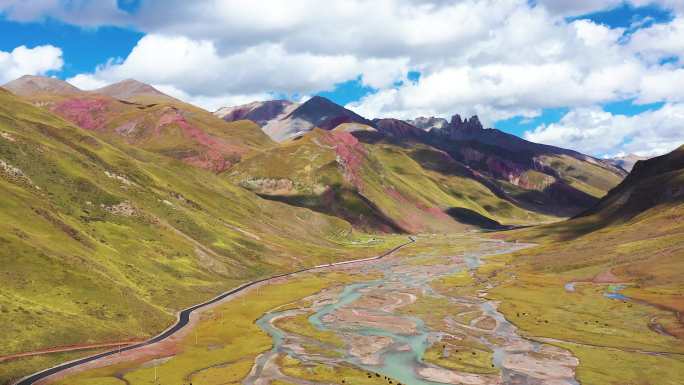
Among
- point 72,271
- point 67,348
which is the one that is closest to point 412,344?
point 67,348

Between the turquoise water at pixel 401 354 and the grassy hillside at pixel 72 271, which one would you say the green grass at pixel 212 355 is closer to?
the grassy hillside at pixel 72 271

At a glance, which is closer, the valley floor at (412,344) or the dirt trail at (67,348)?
the dirt trail at (67,348)

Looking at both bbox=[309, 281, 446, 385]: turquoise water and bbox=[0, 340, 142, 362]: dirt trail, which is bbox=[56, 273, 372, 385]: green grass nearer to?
bbox=[0, 340, 142, 362]: dirt trail

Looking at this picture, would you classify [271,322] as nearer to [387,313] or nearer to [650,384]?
[387,313]

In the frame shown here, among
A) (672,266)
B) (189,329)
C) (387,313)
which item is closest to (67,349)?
(189,329)

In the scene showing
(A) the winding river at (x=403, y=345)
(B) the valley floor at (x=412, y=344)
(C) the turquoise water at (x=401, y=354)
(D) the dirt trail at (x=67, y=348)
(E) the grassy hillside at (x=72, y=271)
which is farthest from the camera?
(E) the grassy hillside at (x=72, y=271)

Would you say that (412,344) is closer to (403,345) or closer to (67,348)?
(403,345)

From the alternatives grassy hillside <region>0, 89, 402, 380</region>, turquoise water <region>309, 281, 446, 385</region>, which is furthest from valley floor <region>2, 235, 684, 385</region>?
grassy hillside <region>0, 89, 402, 380</region>

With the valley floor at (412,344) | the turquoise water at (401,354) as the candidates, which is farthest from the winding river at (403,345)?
the valley floor at (412,344)
